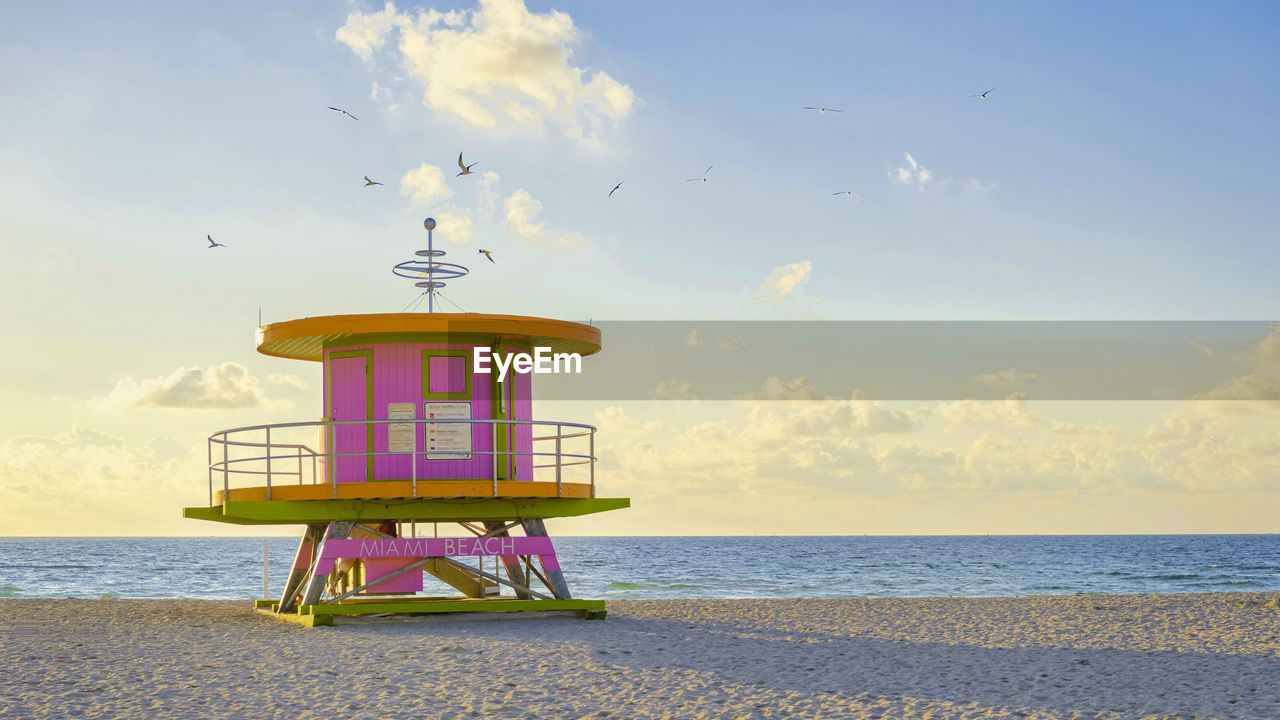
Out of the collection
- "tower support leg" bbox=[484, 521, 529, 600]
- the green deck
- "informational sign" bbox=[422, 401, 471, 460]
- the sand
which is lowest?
the sand

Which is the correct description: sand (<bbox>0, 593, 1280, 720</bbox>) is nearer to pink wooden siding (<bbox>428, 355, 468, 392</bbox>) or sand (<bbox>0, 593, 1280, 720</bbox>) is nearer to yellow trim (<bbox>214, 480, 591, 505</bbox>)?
yellow trim (<bbox>214, 480, 591, 505</bbox>)

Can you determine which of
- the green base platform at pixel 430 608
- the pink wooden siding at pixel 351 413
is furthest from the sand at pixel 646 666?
the pink wooden siding at pixel 351 413

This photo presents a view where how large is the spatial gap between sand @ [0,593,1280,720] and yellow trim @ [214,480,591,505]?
71.9 inches

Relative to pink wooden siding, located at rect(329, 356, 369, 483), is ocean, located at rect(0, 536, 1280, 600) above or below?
below

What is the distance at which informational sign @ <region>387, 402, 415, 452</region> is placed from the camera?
690 inches

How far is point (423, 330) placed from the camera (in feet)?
57.3

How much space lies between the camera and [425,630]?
16172 millimetres

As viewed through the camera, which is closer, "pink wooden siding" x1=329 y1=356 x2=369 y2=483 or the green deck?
the green deck

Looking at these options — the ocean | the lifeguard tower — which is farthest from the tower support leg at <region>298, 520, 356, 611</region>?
the ocean

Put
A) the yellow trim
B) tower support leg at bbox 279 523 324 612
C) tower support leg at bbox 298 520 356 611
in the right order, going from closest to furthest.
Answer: the yellow trim → tower support leg at bbox 298 520 356 611 → tower support leg at bbox 279 523 324 612

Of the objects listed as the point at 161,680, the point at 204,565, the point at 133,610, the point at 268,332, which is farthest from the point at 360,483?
the point at 204,565

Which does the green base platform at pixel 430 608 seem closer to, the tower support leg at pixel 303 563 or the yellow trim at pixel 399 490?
the tower support leg at pixel 303 563

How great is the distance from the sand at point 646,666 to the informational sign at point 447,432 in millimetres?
2408

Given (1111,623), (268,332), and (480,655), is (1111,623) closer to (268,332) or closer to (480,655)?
(480,655)
